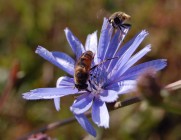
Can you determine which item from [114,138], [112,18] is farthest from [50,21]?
[112,18]

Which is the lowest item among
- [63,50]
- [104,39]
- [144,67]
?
[144,67]

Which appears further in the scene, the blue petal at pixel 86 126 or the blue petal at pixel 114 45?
the blue petal at pixel 114 45

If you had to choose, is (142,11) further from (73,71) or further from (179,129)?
(73,71)

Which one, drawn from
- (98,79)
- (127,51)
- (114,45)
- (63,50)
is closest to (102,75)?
(98,79)

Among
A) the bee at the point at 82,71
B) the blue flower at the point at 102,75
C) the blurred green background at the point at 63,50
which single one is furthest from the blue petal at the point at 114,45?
the blurred green background at the point at 63,50

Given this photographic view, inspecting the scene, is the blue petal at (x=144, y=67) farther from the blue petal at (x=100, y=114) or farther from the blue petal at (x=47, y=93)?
the blue petal at (x=47, y=93)

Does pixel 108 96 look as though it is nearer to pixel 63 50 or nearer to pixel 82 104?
pixel 82 104
